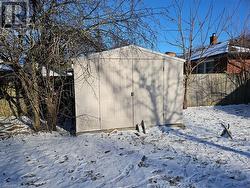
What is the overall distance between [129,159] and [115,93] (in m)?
2.62

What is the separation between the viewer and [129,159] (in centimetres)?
482

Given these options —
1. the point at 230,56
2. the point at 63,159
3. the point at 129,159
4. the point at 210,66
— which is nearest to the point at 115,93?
the point at 129,159

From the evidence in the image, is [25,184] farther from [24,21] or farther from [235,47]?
[235,47]

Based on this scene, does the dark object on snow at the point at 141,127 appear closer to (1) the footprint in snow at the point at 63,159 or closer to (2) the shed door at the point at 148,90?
(2) the shed door at the point at 148,90

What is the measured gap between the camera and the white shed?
22.2ft

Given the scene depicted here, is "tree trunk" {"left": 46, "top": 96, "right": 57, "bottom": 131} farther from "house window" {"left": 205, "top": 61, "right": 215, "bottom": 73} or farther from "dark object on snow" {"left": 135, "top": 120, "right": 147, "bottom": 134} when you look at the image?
"house window" {"left": 205, "top": 61, "right": 215, "bottom": 73}

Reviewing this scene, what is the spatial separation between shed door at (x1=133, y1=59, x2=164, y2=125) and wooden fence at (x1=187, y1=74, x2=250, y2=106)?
229 inches

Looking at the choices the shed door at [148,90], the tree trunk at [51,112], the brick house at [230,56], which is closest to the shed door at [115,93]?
the shed door at [148,90]

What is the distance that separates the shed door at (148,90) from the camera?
23.6ft

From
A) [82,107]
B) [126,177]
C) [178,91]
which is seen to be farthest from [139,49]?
[126,177]

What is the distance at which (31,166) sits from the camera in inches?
179

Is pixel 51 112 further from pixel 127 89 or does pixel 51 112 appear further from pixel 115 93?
pixel 127 89

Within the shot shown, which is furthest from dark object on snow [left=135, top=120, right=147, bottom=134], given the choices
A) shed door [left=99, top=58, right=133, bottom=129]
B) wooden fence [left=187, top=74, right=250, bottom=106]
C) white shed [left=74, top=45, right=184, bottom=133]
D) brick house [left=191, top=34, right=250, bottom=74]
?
brick house [left=191, top=34, right=250, bottom=74]

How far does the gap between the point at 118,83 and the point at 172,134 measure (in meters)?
2.18
